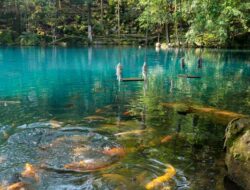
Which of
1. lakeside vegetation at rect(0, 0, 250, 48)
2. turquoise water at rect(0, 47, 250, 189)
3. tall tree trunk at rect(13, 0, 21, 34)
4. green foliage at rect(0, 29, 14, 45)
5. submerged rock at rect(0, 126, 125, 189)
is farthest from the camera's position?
tall tree trunk at rect(13, 0, 21, 34)

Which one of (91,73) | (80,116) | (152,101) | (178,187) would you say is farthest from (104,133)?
(91,73)

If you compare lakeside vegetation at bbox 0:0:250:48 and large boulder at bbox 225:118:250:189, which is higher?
lakeside vegetation at bbox 0:0:250:48

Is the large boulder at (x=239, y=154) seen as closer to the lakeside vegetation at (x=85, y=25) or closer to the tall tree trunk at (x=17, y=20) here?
the lakeside vegetation at (x=85, y=25)

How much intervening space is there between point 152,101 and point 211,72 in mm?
14656

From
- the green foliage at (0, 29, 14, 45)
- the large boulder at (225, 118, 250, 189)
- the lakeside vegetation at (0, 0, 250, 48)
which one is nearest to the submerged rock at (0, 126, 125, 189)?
the large boulder at (225, 118, 250, 189)

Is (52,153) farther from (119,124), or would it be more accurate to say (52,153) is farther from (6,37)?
(6,37)

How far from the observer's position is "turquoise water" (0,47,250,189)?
8625 millimetres

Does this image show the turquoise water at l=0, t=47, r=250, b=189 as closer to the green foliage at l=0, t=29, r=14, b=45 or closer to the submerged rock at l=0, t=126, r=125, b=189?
the submerged rock at l=0, t=126, r=125, b=189

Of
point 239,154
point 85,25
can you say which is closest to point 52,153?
point 239,154

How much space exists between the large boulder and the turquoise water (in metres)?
0.46

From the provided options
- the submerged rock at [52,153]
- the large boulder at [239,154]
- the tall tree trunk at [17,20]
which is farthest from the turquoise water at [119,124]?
the tall tree trunk at [17,20]

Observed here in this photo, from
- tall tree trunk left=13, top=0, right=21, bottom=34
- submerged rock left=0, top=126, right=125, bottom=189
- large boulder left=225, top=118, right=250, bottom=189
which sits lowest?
submerged rock left=0, top=126, right=125, bottom=189

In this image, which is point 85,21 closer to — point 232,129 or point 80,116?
point 80,116

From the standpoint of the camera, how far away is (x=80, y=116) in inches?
587
